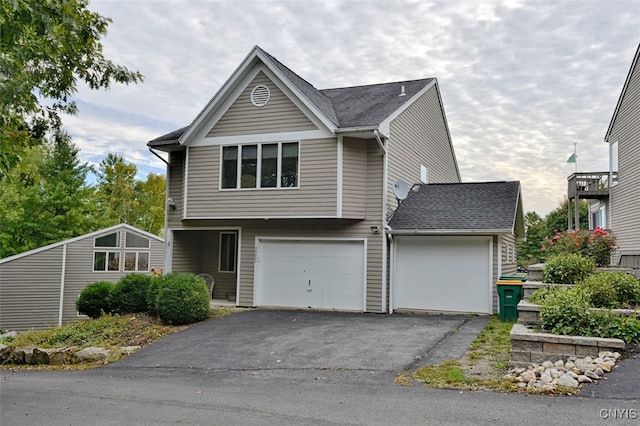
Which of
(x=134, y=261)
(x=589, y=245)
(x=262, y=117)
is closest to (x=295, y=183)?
(x=262, y=117)

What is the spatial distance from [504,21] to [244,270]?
10.4m

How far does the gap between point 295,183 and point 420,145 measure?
222 inches

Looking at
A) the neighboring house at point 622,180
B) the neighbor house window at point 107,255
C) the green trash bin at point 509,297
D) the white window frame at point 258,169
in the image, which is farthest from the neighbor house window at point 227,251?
the neighboring house at point 622,180

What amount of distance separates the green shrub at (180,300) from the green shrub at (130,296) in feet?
3.54

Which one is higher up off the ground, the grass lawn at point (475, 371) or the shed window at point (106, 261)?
the shed window at point (106, 261)

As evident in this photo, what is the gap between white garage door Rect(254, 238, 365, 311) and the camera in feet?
47.1

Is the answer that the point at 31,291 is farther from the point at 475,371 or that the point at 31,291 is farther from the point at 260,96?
the point at 475,371

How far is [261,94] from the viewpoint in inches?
584

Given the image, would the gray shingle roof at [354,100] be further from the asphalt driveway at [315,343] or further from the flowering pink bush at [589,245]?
the flowering pink bush at [589,245]

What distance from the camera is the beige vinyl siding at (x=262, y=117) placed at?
47.0 ft

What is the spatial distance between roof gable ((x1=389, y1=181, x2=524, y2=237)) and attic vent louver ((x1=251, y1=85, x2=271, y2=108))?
522cm

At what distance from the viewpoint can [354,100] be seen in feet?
54.9

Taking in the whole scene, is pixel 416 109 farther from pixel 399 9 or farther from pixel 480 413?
pixel 480 413

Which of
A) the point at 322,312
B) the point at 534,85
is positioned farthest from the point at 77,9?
the point at 534,85
